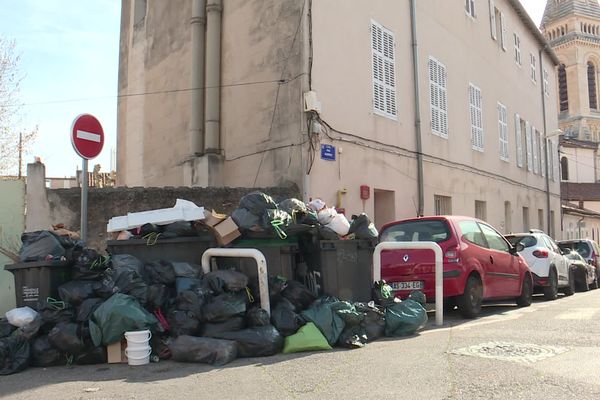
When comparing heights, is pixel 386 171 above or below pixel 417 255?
above

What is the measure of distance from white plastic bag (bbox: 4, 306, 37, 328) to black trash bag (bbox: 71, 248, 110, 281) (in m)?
0.61

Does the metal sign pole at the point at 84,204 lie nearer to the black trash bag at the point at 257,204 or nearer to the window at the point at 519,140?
the black trash bag at the point at 257,204

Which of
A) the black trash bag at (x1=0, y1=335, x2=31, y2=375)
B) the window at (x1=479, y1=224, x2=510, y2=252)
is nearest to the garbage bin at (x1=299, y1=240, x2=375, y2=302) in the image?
the window at (x1=479, y1=224, x2=510, y2=252)

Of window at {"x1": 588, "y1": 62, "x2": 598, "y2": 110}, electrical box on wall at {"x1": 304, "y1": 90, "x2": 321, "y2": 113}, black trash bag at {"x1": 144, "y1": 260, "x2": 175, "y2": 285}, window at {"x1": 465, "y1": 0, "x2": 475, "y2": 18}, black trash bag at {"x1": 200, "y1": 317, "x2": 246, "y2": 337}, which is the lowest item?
black trash bag at {"x1": 200, "y1": 317, "x2": 246, "y2": 337}

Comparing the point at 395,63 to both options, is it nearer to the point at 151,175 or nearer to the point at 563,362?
the point at 151,175

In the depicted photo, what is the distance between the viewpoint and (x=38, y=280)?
5.91 meters

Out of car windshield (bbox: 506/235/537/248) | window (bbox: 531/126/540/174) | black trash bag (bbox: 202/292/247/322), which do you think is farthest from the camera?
window (bbox: 531/126/540/174)

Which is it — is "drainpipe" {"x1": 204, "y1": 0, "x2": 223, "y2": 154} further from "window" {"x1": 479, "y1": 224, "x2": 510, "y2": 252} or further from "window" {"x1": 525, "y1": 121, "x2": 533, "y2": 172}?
"window" {"x1": 525, "y1": 121, "x2": 533, "y2": 172}

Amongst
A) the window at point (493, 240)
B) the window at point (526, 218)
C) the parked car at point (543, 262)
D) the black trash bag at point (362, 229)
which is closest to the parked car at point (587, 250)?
the parked car at point (543, 262)

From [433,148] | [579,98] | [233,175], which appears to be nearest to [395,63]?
[433,148]

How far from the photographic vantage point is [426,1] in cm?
1658

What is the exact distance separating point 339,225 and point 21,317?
3.65 metres

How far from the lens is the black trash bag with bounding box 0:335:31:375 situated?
5125 mm

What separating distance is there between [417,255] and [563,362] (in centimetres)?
309
